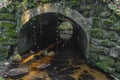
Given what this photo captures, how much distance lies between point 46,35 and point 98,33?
3.11 meters

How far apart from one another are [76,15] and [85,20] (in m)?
0.30

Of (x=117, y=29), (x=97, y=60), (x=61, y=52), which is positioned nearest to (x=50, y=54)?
(x=61, y=52)

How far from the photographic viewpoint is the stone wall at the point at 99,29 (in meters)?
7.36

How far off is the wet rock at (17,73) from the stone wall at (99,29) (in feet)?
2.99

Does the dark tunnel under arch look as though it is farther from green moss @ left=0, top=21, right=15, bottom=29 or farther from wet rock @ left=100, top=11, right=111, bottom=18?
wet rock @ left=100, top=11, right=111, bottom=18

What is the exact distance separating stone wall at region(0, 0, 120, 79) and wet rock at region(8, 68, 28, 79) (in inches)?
35.8

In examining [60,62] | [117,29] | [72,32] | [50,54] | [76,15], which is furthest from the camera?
[72,32]

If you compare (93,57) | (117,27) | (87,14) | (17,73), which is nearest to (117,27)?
(117,27)

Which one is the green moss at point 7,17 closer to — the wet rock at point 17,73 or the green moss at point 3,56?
the green moss at point 3,56

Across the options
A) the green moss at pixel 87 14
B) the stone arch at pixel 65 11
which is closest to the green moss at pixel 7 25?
the stone arch at pixel 65 11

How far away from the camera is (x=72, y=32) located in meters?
10.0

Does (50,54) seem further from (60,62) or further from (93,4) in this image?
(93,4)

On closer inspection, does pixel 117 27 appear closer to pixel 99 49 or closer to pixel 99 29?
pixel 99 29

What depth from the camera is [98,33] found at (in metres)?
7.66
